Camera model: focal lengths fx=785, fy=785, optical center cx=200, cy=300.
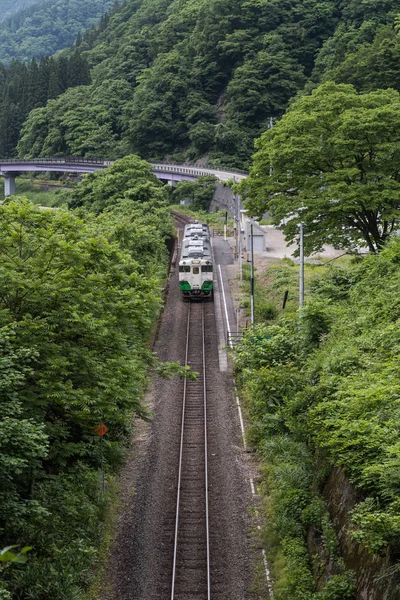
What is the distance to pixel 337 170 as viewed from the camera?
35625 millimetres

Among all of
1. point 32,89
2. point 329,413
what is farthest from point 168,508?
point 32,89

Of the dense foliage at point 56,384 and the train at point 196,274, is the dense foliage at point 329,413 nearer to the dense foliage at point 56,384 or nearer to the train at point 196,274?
the dense foliage at point 56,384

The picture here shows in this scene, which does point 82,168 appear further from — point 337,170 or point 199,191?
point 337,170

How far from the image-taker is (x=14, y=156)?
138m

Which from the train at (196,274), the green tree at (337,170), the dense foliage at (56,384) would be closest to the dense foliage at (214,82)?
the train at (196,274)

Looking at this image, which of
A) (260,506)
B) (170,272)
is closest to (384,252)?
(260,506)

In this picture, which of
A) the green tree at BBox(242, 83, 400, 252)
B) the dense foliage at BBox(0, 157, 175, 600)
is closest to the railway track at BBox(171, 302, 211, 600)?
the dense foliage at BBox(0, 157, 175, 600)

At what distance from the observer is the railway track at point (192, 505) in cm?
1897

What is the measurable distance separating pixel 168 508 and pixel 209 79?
99.6 metres

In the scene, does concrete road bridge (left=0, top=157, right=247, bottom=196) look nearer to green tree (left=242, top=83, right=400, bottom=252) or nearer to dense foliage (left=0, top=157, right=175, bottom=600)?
green tree (left=242, top=83, right=400, bottom=252)

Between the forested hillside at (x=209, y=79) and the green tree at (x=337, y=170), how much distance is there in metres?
55.5

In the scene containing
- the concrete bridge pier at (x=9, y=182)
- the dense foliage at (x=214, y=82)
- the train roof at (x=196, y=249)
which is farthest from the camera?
the concrete bridge pier at (x=9, y=182)

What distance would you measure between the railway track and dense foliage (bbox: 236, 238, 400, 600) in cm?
181

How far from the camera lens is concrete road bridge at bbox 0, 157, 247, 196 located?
317 ft
